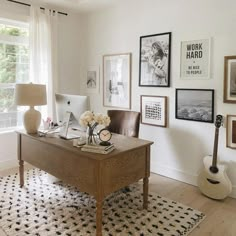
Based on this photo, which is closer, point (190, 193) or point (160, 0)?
point (190, 193)

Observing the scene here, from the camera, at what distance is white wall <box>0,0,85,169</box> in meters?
3.82

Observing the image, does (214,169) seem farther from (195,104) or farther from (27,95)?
(27,95)

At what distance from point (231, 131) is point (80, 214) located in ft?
6.30

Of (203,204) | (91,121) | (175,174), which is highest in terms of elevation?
(91,121)

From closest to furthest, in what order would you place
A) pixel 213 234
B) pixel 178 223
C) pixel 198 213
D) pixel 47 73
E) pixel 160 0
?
pixel 213 234 → pixel 178 223 → pixel 198 213 → pixel 160 0 → pixel 47 73

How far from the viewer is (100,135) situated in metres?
2.27

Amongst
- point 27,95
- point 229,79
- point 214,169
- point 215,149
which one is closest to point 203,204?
point 214,169

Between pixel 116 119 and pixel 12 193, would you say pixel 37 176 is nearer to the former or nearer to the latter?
pixel 12 193

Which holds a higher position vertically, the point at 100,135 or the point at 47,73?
the point at 47,73

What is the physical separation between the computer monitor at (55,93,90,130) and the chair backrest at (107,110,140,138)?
764 mm

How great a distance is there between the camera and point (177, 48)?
330cm

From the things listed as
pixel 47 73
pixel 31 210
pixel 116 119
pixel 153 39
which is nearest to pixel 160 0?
pixel 153 39

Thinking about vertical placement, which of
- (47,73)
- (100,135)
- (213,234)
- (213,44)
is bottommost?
(213,234)

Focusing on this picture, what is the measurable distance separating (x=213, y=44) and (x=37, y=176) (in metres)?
2.86
